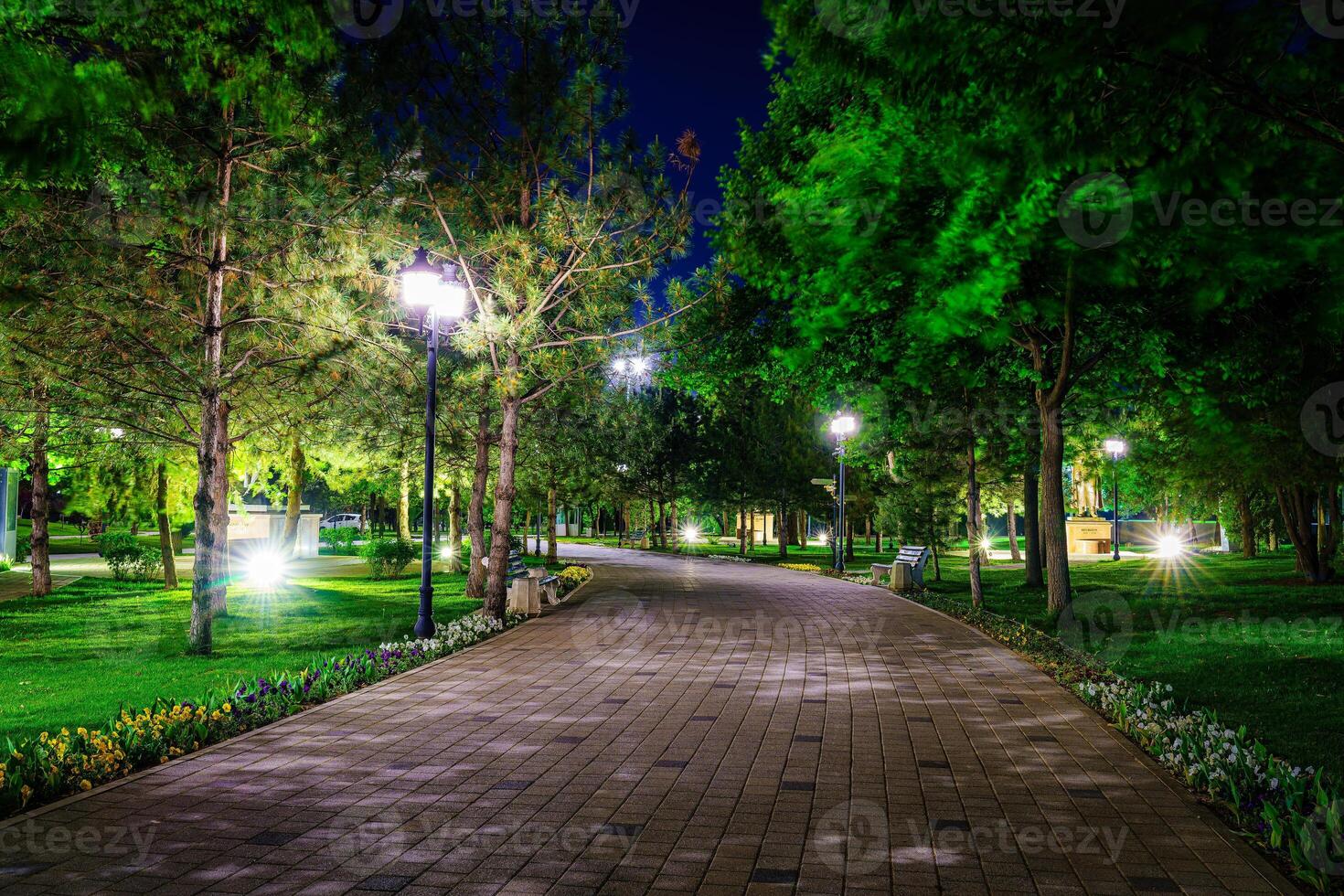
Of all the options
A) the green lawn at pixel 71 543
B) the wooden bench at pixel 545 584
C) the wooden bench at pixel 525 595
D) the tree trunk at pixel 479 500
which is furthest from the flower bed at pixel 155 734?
the green lawn at pixel 71 543

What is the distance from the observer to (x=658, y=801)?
5.44 metres

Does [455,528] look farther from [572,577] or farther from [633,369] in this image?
[633,369]

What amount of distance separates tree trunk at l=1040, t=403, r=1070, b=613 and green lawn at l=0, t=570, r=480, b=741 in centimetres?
1082

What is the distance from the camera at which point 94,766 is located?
5914 millimetres

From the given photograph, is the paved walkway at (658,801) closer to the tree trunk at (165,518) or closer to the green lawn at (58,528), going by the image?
the tree trunk at (165,518)

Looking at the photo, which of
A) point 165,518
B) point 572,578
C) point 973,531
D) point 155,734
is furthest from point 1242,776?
point 165,518

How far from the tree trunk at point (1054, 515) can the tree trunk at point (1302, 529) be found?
9.98 m

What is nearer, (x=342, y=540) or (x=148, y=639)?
(x=148, y=639)

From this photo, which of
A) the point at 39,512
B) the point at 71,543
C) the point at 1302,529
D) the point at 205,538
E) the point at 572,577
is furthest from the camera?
the point at 71,543

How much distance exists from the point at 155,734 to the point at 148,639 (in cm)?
811

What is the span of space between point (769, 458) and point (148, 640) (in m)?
30.0

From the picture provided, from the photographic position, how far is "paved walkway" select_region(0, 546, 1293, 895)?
431 centimetres

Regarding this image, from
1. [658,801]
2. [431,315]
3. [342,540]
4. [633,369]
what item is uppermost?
[431,315]

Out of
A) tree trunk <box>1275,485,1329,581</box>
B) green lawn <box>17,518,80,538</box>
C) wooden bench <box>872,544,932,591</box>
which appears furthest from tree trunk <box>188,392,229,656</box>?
green lawn <box>17,518,80,538</box>
